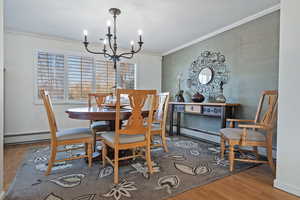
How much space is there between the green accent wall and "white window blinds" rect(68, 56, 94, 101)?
8.84 ft

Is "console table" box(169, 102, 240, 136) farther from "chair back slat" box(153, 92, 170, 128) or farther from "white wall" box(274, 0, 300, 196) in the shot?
"white wall" box(274, 0, 300, 196)

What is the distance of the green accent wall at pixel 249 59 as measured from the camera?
2.52 metres

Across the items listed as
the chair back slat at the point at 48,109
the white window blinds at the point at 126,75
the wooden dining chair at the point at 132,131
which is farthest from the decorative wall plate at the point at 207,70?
the chair back slat at the point at 48,109

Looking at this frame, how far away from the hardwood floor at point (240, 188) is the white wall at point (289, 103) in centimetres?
15

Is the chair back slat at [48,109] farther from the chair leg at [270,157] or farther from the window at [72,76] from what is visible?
the chair leg at [270,157]

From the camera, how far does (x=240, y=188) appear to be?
1.67 m

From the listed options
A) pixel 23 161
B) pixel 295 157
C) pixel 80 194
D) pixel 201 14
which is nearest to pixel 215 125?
pixel 295 157

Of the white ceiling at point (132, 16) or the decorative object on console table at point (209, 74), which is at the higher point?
the white ceiling at point (132, 16)

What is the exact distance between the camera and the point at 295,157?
5.16 feet

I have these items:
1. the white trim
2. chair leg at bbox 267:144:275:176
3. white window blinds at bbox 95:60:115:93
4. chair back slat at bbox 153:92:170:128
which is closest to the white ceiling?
the white trim

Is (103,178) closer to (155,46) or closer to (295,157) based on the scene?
(295,157)

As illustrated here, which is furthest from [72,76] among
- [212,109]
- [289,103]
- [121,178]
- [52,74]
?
[289,103]

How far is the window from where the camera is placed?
351cm

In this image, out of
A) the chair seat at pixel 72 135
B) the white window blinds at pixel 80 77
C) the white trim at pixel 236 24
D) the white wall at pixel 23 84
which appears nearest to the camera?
the chair seat at pixel 72 135
